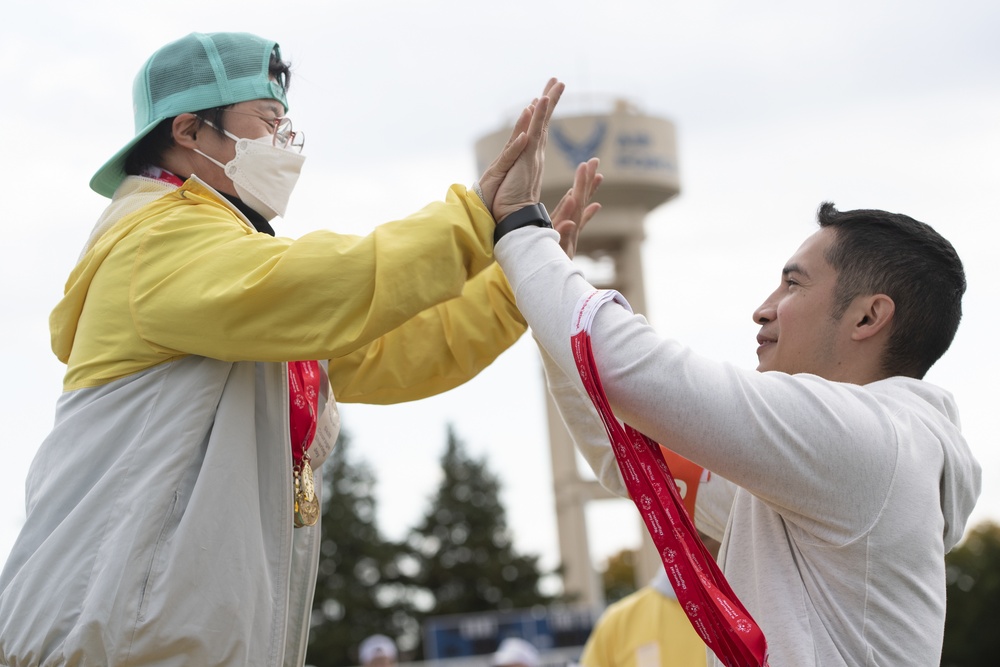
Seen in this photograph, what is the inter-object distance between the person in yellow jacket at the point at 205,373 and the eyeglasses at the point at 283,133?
17 mm

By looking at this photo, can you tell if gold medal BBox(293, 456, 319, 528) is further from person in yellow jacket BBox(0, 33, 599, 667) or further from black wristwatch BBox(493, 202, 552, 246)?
black wristwatch BBox(493, 202, 552, 246)

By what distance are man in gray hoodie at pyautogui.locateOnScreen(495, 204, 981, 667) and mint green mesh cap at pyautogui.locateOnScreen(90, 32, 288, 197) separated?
2.99ft

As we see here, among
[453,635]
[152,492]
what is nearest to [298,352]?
[152,492]

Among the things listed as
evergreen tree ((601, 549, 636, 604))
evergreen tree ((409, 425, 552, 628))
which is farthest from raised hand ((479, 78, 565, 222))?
evergreen tree ((601, 549, 636, 604))

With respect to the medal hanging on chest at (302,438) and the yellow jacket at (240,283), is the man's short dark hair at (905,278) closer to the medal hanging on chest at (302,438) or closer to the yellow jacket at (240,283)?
the yellow jacket at (240,283)

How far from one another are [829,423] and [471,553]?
42.7 m

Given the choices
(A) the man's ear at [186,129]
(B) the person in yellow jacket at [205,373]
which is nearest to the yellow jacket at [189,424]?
(B) the person in yellow jacket at [205,373]

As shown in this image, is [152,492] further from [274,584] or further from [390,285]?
[390,285]

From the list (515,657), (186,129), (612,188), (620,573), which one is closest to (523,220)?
(186,129)

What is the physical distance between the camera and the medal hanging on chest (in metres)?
3.60

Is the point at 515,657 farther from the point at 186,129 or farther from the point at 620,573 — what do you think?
the point at 620,573

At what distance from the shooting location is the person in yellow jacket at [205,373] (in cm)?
315

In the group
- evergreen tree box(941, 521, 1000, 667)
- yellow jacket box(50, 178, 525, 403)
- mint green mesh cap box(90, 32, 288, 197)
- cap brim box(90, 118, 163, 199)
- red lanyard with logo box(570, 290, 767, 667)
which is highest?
mint green mesh cap box(90, 32, 288, 197)

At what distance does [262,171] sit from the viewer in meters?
3.69
